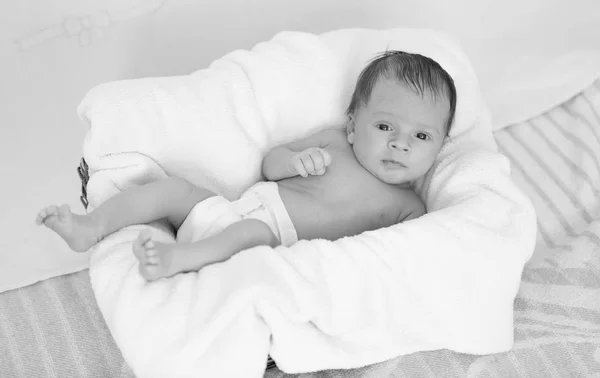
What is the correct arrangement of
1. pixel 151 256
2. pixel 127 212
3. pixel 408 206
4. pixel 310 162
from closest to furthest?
1. pixel 151 256
2. pixel 127 212
3. pixel 310 162
4. pixel 408 206

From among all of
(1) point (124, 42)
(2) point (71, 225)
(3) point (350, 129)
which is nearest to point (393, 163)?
(3) point (350, 129)

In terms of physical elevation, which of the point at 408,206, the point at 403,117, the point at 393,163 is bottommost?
the point at 408,206

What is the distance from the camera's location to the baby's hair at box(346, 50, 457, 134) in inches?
62.0

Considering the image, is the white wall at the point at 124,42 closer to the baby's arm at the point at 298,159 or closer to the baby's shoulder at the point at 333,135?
the baby's arm at the point at 298,159

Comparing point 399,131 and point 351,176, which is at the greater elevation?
point 399,131

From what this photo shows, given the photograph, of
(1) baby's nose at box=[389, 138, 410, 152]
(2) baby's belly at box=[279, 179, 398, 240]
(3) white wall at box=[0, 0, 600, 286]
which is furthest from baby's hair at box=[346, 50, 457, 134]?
(3) white wall at box=[0, 0, 600, 286]

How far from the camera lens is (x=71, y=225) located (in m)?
1.29

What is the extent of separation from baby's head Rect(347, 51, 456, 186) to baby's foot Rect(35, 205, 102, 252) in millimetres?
617

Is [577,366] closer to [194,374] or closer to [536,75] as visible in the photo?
[194,374]

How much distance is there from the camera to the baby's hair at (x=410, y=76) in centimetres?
158

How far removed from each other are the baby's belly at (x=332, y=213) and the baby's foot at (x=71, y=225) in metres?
0.41

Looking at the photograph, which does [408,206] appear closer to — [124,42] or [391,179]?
[391,179]

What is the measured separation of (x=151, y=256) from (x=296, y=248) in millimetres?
261

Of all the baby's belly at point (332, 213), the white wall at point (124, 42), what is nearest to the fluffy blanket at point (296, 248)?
the baby's belly at point (332, 213)
